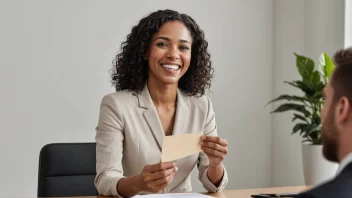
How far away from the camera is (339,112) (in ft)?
3.63

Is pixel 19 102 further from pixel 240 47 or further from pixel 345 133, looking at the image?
pixel 345 133

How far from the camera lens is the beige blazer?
2.32 meters

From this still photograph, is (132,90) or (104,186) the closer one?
(104,186)

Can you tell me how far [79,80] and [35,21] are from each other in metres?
0.53

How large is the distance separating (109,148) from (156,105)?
0.36 meters

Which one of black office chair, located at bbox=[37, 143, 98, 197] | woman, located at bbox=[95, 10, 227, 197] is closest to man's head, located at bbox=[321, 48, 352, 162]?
woman, located at bbox=[95, 10, 227, 197]

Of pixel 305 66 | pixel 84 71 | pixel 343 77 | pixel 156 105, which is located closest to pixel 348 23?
pixel 305 66

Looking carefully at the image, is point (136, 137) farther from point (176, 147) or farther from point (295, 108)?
point (295, 108)

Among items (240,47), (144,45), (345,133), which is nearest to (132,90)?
(144,45)

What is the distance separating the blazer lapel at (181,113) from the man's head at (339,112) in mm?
1323

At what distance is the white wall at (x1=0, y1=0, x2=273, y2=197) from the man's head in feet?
10.1

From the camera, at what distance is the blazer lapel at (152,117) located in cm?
243

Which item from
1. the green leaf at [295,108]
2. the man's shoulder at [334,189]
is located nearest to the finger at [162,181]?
the man's shoulder at [334,189]

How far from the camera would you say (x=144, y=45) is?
254cm
